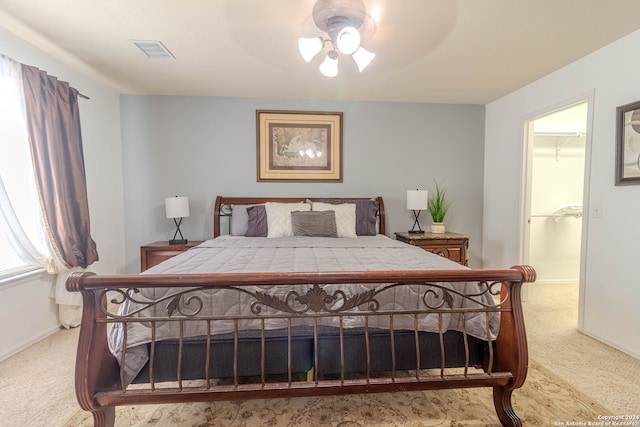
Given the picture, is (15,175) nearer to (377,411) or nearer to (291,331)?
(291,331)

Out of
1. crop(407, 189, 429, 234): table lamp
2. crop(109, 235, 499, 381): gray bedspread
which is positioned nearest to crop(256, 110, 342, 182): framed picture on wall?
crop(407, 189, 429, 234): table lamp

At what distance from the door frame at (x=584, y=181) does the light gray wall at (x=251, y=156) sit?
71 centimetres

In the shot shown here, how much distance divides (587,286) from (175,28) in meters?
3.95

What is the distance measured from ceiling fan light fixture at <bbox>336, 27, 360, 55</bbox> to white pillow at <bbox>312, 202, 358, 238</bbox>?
1797 mm

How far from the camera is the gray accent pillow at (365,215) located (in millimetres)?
3459

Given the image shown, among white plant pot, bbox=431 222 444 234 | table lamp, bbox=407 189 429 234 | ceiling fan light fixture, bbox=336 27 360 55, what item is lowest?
white plant pot, bbox=431 222 444 234

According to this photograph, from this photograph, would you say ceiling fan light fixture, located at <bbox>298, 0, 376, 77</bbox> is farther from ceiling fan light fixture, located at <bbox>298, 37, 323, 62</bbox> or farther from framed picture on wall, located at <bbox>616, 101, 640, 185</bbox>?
framed picture on wall, located at <bbox>616, 101, 640, 185</bbox>

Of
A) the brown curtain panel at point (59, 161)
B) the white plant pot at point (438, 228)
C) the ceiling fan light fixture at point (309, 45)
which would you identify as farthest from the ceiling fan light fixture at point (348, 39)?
the white plant pot at point (438, 228)

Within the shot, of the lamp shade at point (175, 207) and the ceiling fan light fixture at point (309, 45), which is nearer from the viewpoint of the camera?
the ceiling fan light fixture at point (309, 45)

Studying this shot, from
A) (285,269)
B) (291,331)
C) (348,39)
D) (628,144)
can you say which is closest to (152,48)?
(348,39)

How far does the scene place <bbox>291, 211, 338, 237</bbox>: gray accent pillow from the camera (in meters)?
3.04

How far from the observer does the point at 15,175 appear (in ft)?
7.70

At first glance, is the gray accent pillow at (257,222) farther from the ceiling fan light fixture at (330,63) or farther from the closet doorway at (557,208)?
the closet doorway at (557,208)

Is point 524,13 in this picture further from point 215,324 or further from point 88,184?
point 88,184
